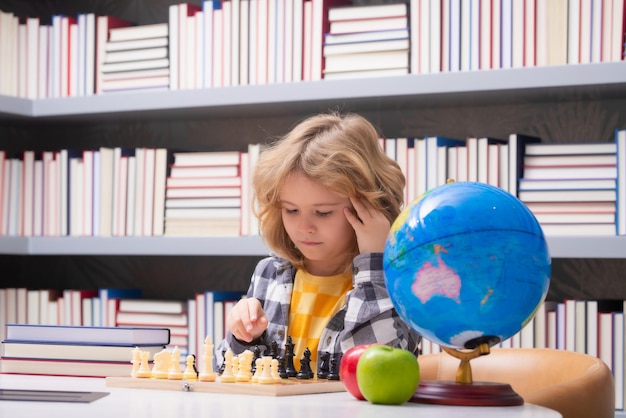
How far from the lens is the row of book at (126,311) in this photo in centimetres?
329

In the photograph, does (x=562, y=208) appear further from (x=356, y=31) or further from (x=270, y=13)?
(x=270, y=13)

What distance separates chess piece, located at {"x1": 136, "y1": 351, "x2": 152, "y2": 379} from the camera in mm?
1649

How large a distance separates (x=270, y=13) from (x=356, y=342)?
5.07 ft

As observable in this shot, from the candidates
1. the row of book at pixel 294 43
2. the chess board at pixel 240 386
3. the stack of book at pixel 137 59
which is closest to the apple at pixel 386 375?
the chess board at pixel 240 386

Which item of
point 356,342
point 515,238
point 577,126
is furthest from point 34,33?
point 515,238

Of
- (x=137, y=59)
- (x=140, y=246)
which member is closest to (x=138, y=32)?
(x=137, y=59)

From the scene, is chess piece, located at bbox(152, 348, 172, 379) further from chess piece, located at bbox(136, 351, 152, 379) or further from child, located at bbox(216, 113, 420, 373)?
child, located at bbox(216, 113, 420, 373)

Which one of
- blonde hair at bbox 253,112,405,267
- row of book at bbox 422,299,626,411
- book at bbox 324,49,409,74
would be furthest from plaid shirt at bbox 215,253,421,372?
book at bbox 324,49,409,74

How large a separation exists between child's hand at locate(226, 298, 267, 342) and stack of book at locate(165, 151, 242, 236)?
4.13 ft

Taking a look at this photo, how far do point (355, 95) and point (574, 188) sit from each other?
0.70m

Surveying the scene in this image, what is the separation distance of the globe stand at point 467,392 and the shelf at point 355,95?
4.91ft

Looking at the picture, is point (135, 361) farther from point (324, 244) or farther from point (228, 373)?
point (324, 244)

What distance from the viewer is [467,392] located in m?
1.44

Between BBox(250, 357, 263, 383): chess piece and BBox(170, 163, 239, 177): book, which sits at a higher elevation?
BBox(170, 163, 239, 177): book
